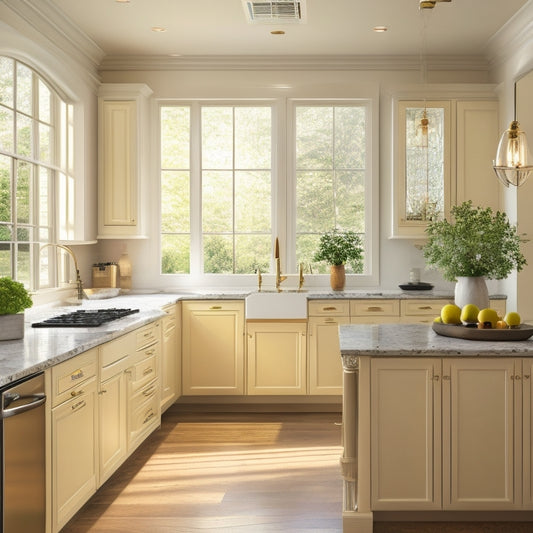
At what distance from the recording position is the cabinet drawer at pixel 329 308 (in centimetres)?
553

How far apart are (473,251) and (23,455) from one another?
89.5 inches

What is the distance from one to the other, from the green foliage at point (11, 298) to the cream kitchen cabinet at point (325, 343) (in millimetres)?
2782

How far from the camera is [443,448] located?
3.07 meters

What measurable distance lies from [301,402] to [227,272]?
4.36 feet

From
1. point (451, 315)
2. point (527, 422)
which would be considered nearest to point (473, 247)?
point (451, 315)

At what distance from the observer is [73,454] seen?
3.07 metres

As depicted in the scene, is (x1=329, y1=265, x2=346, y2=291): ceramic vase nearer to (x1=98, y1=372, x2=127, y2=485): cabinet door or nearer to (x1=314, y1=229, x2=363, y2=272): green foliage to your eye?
(x1=314, y1=229, x2=363, y2=272): green foliage

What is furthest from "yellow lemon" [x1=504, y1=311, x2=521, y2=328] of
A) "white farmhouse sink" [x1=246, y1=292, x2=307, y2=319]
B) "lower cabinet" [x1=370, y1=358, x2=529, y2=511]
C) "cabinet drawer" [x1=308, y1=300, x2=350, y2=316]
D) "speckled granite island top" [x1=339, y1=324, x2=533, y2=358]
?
"white farmhouse sink" [x1=246, y1=292, x2=307, y2=319]

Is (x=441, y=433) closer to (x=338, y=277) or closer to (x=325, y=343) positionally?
(x=325, y=343)

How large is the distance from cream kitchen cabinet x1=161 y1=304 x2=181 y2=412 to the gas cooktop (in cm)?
58

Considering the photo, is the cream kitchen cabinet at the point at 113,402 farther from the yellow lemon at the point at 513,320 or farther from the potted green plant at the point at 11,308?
the yellow lemon at the point at 513,320

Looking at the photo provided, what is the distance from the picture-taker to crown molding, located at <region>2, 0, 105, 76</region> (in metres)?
4.41

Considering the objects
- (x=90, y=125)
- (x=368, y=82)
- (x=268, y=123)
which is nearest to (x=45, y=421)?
(x=90, y=125)

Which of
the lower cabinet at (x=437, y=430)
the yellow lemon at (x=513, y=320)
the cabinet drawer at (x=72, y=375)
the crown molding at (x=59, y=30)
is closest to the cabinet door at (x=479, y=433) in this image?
the lower cabinet at (x=437, y=430)
